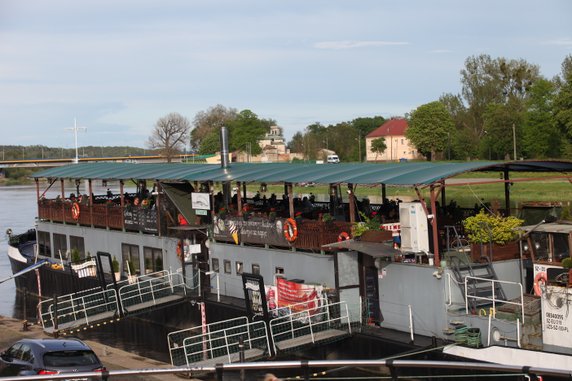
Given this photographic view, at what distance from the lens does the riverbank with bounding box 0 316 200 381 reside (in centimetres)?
2145

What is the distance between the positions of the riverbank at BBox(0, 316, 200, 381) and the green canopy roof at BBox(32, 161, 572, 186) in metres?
6.93

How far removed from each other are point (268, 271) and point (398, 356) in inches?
296

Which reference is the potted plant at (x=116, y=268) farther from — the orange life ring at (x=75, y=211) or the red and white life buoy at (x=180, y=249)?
the red and white life buoy at (x=180, y=249)

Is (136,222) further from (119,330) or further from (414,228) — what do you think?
(414,228)

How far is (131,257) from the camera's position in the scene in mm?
34750

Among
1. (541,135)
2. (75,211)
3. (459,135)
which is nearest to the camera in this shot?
(75,211)

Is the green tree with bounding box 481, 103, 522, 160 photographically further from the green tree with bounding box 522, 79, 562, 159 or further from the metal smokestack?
the metal smokestack

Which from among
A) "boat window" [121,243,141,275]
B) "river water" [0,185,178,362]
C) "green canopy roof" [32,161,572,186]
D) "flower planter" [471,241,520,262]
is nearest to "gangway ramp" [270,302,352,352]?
"green canopy roof" [32,161,572,186]

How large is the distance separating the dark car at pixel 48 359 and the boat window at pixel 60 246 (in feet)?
67.1

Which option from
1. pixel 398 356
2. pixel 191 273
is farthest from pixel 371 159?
pixel 398 356

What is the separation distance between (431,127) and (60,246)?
263 feet

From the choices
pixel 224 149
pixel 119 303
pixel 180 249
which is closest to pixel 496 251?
pixel 119 303

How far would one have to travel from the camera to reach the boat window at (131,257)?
1350 inches

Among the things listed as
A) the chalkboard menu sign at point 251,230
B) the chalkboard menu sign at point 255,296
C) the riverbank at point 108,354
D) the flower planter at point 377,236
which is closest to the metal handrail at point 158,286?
the chalkboard menu sign at point 251,230
